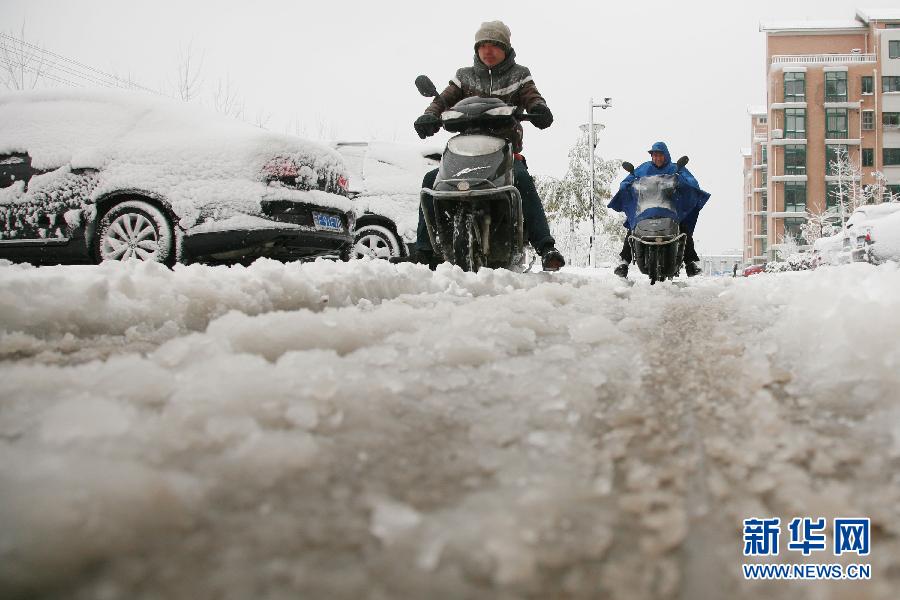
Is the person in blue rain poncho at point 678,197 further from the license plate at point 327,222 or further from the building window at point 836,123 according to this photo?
the building window at point 836,123

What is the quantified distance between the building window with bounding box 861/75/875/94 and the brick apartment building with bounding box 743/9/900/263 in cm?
7

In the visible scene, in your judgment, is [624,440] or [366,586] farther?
[624,440]

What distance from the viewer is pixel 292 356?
1.21m

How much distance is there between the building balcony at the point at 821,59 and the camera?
4603cm

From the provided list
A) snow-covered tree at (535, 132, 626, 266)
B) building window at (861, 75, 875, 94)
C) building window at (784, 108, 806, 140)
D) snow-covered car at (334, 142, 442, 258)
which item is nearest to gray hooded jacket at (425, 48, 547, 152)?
snow-covered car at (334, 142, 442, 258)

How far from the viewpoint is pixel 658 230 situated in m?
6.65

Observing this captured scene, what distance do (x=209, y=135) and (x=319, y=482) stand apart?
501 centimetres

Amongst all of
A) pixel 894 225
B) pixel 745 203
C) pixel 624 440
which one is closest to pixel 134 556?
pixel 624 440

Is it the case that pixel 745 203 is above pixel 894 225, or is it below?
above

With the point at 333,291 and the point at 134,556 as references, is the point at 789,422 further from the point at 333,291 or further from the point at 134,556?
the point at 333,291

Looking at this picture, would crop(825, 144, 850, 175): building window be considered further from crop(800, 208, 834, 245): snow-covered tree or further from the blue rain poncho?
the blue rain poncho

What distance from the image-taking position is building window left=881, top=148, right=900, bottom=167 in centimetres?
4516

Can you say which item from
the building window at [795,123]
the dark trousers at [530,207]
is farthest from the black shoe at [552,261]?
the building window at [795,123]

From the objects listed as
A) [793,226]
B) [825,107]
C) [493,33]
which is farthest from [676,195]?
[825,107]
